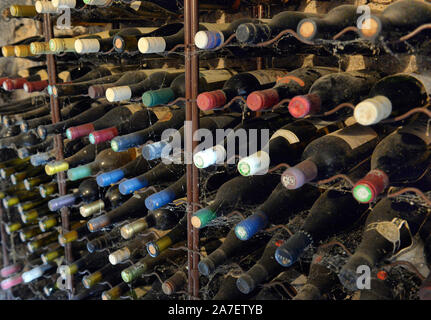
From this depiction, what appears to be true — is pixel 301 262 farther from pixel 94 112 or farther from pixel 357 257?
pixel 94 112

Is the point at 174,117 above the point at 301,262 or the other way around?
above

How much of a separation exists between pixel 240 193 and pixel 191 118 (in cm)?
24

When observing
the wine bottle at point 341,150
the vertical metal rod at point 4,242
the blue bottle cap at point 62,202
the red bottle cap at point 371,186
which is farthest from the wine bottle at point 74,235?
the red bottle cap at point 371,186

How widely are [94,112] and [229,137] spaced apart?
65cm

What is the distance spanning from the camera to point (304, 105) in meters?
0.72

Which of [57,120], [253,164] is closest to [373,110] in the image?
[253,164]

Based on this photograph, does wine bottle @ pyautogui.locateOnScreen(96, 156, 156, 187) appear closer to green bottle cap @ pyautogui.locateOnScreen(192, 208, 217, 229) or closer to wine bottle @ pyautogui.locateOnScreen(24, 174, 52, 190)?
green bottle cap @ pyautogui.locateOnScreen(192, 208, 217, 229)

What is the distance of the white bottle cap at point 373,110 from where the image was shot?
0.63 meters

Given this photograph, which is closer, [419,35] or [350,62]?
[419,35]

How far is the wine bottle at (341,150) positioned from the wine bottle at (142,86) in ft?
1.73

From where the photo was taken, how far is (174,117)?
121cm
